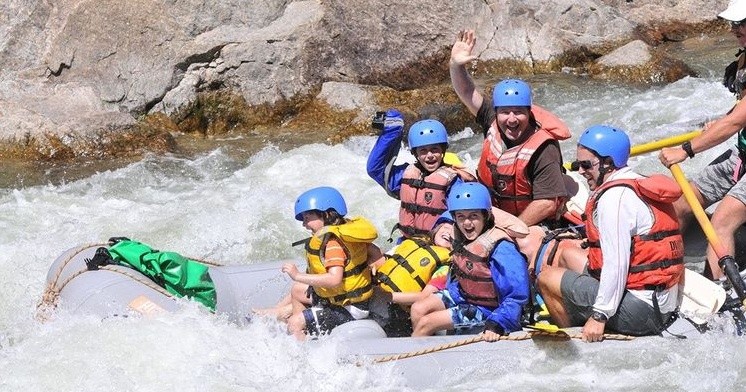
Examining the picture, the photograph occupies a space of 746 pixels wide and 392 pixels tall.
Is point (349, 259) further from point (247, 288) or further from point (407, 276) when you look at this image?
point (247, 288)

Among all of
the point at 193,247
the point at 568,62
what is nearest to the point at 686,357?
the point at 193,247

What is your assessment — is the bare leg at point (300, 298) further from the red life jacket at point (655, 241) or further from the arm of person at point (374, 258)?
the red life jacket at point (655, 241)

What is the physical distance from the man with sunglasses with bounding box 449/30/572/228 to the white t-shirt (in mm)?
1030

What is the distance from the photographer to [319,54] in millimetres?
11391

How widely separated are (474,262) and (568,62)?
26.7 feet

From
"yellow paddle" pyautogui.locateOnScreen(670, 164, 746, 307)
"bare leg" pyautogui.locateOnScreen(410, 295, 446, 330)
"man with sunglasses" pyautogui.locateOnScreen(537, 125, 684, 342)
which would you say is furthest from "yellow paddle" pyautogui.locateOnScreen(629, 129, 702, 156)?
"bare leg" pyautogui.locateOnScreen(410, 295, 446, 330)

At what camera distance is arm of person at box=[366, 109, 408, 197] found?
625cm

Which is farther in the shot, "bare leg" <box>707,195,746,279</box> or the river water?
"bare leg" <box>707,195,746,279</box>

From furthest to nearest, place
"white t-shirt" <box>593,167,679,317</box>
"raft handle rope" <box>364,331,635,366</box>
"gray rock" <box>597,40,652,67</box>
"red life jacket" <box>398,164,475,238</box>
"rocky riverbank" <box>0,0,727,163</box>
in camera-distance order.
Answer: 1. "gray rock" <box>597,40,652,67</box>
2. "rocky riverbank" <box>0,0,727,163</box>
3. "red life jacket" <box>398,164,475,238</box>
4. "raft handle rope" <box>364,331,635,366</box>
5. "white t-shirt" <box>593,167,679,317</box>

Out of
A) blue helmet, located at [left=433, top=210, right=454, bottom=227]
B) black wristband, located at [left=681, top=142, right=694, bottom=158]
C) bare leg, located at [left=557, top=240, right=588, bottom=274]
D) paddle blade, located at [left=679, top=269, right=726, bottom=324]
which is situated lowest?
paddle blade, located at [left=679, top=269, right=726, bottom=324]

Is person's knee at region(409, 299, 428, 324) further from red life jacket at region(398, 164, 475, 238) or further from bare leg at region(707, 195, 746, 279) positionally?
bare leg at region(707, 195, 746, 279)

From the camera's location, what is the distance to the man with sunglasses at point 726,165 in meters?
5.29

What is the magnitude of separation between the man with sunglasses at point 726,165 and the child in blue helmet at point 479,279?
109cm

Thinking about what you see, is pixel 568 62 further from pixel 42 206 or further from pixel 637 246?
pixel 637 246
